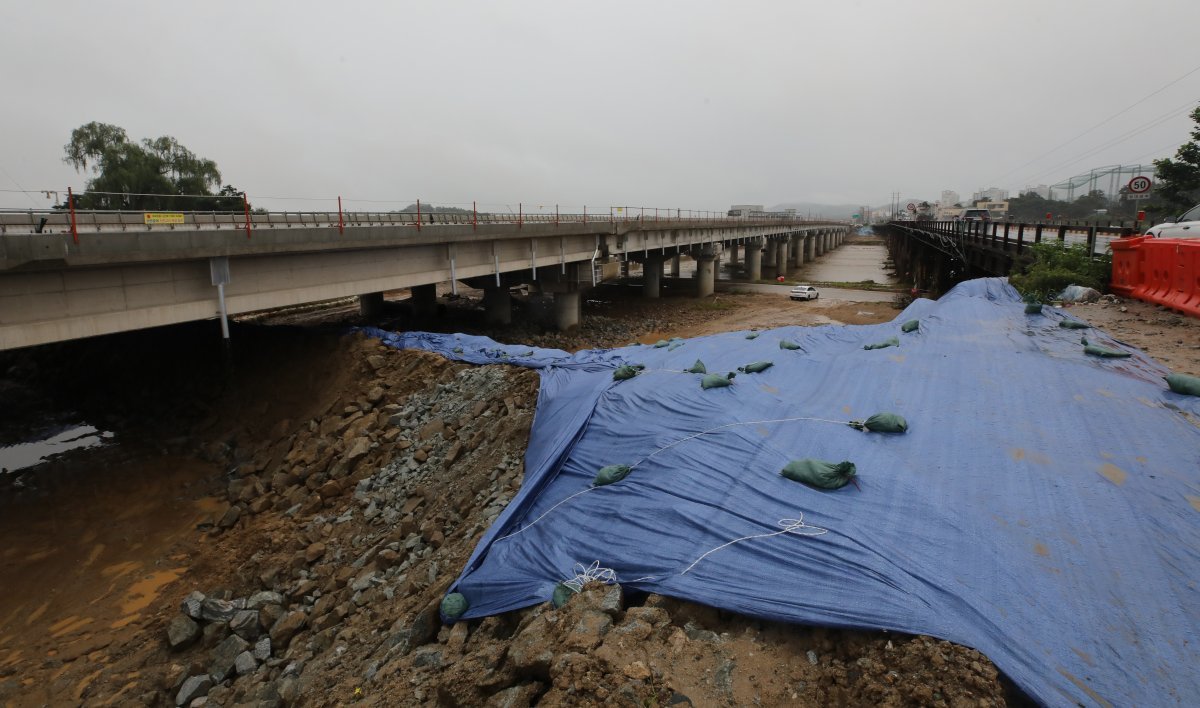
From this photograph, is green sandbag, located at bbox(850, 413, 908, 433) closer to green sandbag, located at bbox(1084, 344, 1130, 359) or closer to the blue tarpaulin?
the blue tarpaulin

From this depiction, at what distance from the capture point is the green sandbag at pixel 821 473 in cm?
484

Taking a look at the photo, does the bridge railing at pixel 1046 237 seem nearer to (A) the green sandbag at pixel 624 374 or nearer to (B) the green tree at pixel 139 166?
(A) the green sandbag at pixel 624 374

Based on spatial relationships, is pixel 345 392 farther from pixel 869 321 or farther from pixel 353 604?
pixel 869 321

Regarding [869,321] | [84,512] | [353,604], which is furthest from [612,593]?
[869,321]

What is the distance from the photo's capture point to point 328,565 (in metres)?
8.31

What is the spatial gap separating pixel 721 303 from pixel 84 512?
33041mm

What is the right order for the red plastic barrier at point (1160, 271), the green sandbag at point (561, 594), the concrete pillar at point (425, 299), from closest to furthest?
the green sandbag at point (561, 594) < the red plastic barrier at point (1160, 271) < the concrete pillar at point (425, 299)

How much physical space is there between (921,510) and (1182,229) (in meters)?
14.1

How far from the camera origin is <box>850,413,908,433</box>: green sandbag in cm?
575

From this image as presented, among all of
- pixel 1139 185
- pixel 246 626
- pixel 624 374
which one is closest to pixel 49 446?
pixel 246 626

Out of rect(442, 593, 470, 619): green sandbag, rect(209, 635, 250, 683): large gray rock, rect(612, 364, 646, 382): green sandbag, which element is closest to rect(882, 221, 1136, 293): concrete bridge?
rect(612, 364, 646, 382): green sandbag

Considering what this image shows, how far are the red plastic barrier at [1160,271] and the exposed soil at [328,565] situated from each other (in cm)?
69

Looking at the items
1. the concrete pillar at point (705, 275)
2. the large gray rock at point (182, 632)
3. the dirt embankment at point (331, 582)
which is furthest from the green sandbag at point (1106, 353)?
the concrete pillar at point (705, 275)

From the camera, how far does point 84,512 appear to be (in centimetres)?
1119
